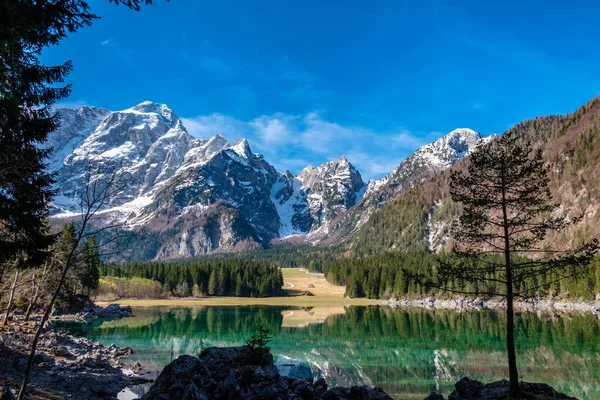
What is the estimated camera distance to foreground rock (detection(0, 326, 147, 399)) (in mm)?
22188

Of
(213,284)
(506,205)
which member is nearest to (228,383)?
(506,205)

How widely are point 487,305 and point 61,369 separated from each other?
10954 centimetres

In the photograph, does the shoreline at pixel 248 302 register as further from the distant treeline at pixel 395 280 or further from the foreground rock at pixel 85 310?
the foreground rock at pixel 85 310

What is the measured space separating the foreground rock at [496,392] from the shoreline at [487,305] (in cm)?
7796

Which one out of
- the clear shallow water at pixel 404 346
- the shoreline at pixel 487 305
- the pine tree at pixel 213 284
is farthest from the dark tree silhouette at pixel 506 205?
the pine tree at pixel 213 284

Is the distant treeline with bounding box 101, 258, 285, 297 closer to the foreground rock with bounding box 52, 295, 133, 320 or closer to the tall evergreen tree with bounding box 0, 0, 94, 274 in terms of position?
the foreground rock with bounding box 52, 295, 133, 320

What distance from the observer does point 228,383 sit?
1728cm

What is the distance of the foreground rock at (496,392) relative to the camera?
20.2 metres

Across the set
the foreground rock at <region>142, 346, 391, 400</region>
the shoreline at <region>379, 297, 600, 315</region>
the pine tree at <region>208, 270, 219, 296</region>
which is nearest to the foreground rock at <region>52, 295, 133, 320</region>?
the pine tree at <region>208, 270, 219, 296</region>

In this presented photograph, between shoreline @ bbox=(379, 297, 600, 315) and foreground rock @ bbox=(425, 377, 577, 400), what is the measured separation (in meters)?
78.0

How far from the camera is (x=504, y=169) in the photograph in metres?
22.7

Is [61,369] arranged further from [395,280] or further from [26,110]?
[395,280]

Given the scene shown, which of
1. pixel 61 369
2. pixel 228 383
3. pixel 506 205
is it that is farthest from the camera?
pixel 61 369

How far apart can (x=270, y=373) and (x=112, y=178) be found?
11.2m
